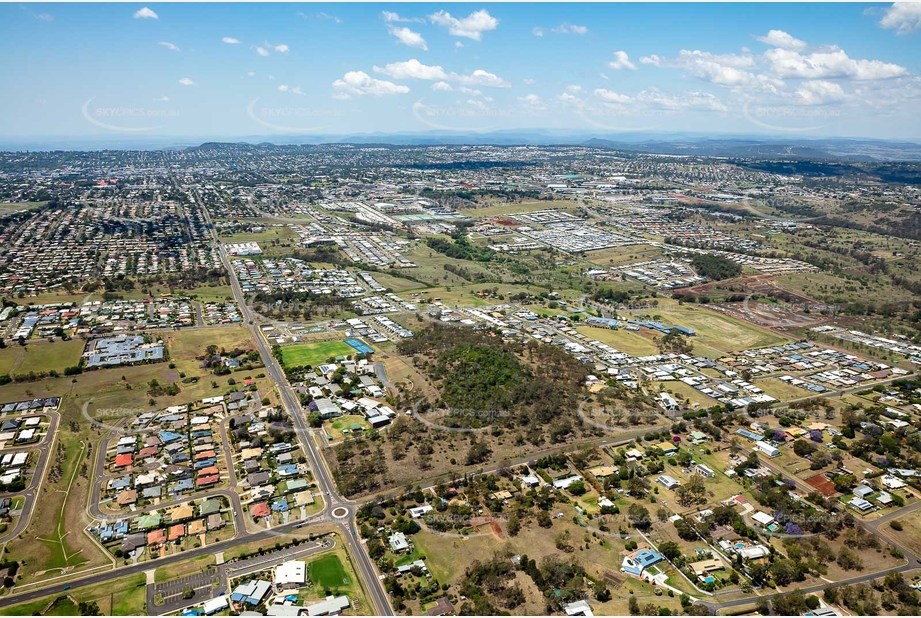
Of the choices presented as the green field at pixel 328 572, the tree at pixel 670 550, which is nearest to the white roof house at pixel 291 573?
the green field at pixel 328 572

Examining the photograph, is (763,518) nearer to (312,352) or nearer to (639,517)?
(639,517)

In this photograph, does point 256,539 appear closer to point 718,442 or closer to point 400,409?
point 400,409

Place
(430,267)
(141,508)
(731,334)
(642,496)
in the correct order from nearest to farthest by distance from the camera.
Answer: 1. (141,508)
2. (642,496)
3. (731,334)
4. (430,267)

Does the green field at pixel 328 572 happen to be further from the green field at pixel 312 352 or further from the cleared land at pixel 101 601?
the green field at pixel 312 352

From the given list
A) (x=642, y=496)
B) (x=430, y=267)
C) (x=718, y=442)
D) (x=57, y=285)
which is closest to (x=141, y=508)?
(x=642, y=496)

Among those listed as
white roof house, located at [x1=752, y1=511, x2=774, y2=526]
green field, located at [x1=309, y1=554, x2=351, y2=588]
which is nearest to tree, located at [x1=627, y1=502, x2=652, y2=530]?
white roof house, located at [x1=752, y1=511, x2=774, y2=526]

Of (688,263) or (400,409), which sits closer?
(400,409)
